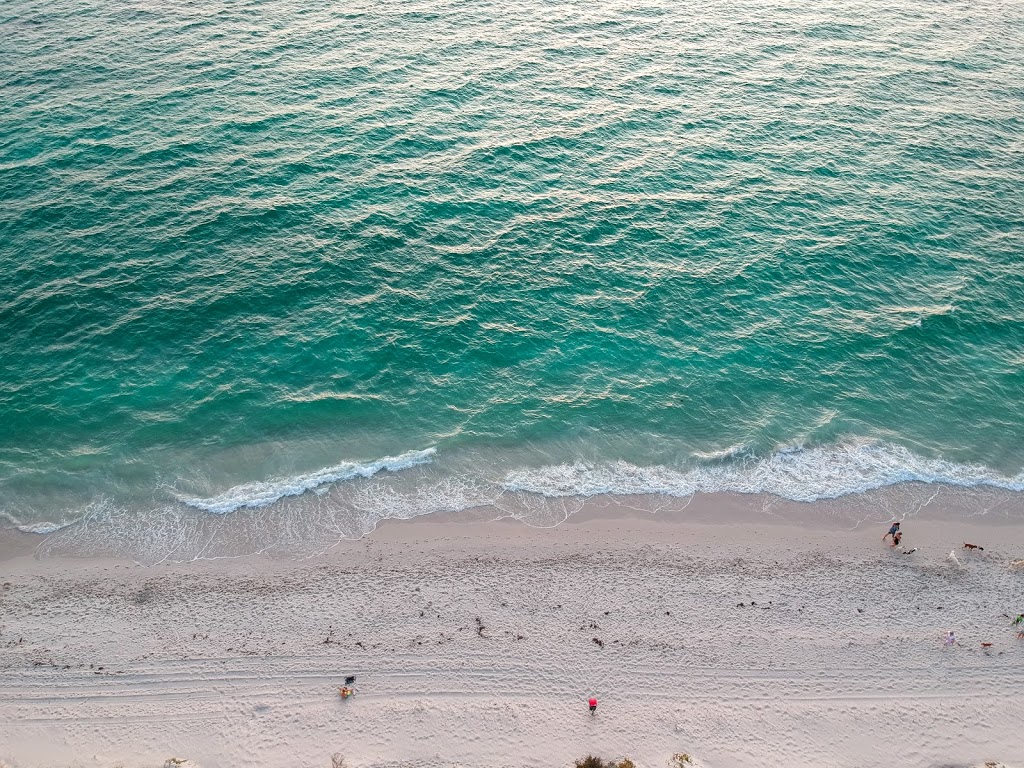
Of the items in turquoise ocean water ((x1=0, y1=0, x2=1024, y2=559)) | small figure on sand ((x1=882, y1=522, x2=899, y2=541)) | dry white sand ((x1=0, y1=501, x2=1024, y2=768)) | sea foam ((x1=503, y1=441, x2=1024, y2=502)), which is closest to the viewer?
dry white sand ((x1=0, y1=501, x2=1024, y2=768))

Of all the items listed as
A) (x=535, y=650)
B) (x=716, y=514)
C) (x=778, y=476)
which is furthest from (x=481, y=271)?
(x=535, y=650)

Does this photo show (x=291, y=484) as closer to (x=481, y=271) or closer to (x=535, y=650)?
(x=535, y=650)

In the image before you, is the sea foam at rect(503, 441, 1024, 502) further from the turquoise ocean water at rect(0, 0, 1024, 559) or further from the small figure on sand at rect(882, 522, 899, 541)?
the small figure on sand at rect(882, 522, 899, 541)

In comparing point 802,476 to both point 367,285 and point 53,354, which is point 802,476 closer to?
point 367,285

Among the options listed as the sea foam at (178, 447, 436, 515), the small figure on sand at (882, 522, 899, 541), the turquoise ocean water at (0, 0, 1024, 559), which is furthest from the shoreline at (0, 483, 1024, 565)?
the small figure on sand at (882, 522, 899, 541)

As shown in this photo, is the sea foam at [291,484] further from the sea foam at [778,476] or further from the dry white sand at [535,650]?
the sea foam at [778,476]

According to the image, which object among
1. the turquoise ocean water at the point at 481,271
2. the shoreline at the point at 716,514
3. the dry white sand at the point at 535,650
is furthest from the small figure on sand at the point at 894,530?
the turquoise ocean water at the point at 481,271
